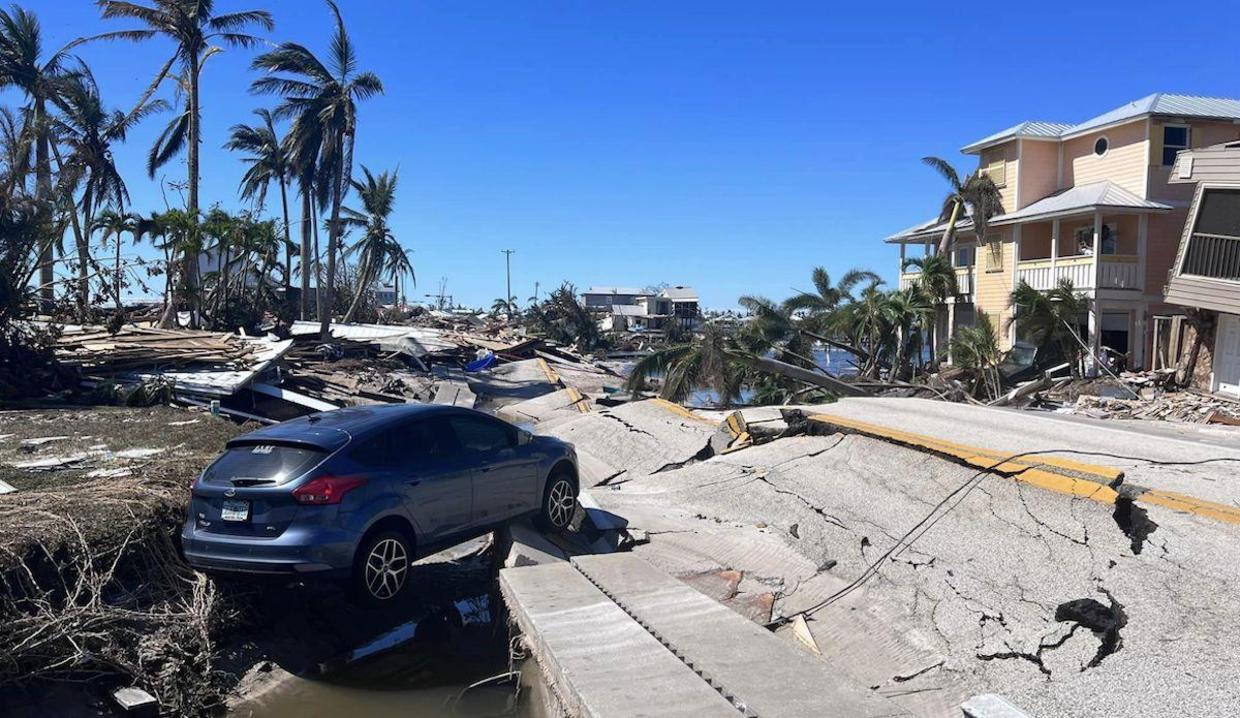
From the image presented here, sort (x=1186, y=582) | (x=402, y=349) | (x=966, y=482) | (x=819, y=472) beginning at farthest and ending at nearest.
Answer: (x=402, y=349) < (x=819, y=472) < (x=966, y=482) < (x=1186, y=582)

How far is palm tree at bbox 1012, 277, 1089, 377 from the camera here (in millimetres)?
27844

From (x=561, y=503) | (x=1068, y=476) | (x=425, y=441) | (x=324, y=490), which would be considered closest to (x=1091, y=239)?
(x=1068, y=476)

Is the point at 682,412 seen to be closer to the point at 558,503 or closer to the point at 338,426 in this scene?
the point at 558,503

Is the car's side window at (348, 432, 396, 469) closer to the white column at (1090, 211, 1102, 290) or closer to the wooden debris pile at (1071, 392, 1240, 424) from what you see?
the wooden debris pile at (1071, 392, 1240, 424)

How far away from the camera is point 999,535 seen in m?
7.14

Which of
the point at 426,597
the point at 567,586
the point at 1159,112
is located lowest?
the point at 426,597

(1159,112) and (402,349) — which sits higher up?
(1159,112)

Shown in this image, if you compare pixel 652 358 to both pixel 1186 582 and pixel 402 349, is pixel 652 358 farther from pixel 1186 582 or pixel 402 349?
pixel 1186 582

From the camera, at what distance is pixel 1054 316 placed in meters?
27.8

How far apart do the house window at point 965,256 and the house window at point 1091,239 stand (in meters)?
5.29

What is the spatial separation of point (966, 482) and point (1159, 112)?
25774mm

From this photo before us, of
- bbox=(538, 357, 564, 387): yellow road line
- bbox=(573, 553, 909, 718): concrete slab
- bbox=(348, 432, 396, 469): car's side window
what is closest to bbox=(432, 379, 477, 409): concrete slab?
bbox=(538, 357, 564, 387): yellow road line

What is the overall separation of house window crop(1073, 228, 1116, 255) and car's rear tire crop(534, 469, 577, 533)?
26.5 meters

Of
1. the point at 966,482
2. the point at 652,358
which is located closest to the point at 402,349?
the point at 652,358
